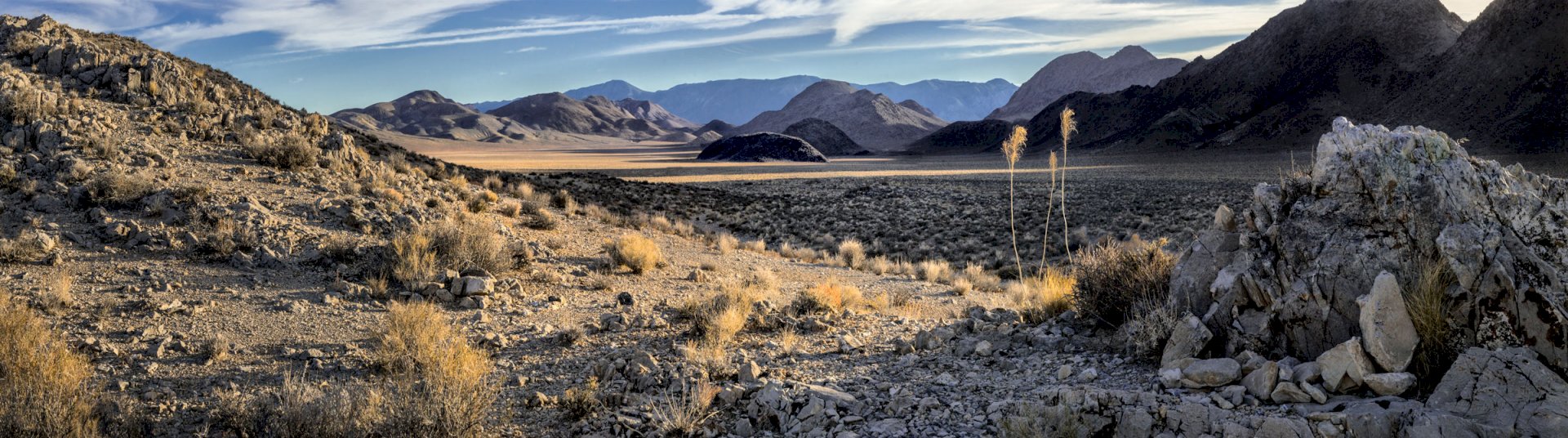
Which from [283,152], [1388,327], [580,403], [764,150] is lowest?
[580,403]

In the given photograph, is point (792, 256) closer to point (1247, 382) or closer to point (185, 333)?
point (185, 333)

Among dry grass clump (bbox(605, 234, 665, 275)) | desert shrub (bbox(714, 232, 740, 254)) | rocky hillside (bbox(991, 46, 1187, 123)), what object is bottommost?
desert shrub (bbox(714, 232, 740, 254))

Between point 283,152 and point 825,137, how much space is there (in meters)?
107

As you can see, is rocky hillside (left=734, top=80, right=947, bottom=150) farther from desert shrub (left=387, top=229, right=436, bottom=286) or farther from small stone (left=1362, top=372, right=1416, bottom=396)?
small stone (left=1362, top=372, right=1416, bottom=396)

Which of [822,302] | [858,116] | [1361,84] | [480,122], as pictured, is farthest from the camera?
[480,122]

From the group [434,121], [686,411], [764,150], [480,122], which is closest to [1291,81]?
[764,150]

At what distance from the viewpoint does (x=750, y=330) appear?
8070 mm

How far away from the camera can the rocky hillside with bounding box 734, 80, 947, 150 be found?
480 feet

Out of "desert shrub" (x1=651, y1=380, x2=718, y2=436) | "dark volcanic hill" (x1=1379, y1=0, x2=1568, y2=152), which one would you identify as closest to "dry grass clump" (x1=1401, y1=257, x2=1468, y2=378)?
"desert shrub" (x1=651, y1=380, x2=718, y2=436)

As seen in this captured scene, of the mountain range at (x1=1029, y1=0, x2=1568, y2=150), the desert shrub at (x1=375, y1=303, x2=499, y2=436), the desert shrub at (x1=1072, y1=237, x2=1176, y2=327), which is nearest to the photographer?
the desert shrub at (x1=375, y1=303, x2=499, y2=436)

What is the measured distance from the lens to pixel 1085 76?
167000 mm

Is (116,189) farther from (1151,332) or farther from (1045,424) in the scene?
(1151,332)

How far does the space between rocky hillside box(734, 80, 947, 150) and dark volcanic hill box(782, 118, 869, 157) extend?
12068 mm

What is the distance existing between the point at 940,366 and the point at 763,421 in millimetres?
1775
